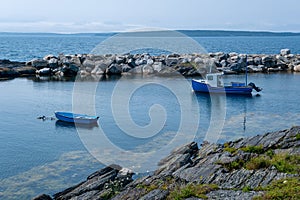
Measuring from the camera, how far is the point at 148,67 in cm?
6388

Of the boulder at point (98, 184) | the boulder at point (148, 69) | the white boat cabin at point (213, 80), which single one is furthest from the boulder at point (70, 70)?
the boulder at point (98, 184)

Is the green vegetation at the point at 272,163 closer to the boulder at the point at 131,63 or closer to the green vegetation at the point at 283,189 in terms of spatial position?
the green vegetation at the point at 283,189

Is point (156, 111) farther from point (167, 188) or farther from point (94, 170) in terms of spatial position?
point (167, 188)

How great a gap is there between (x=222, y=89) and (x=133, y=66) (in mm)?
22601

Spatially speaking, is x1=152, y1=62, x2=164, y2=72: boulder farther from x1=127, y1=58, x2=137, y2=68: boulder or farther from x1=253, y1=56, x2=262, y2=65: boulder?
x1=253, y1=56, x2=262, y2=65: boulder

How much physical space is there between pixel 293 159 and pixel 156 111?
2151 cm

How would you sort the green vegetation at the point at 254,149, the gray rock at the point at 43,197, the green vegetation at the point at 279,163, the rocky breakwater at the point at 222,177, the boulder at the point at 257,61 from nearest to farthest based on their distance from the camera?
the rocky breakwater at the point at 222,177, the green vegetation at the point at 279,163, the gray rock at the point at 43,197, the green vegetation at the point at 254,149, the boulder at the point at 257,61

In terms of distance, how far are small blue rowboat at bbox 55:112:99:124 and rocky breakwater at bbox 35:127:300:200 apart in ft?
38.9

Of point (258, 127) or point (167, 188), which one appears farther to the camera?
point (258, 127)

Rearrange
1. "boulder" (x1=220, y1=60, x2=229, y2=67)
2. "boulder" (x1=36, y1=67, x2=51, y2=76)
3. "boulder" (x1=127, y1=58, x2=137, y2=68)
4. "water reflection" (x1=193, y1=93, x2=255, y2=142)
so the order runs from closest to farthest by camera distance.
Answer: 1. "water reflection" (x1=193, y1=93, x2=255, y2=142)
2. "boulder" (x1=36, y1=67, x2=51, y2=76)
3. "boulder" (x1=127, y1=58, x2=137, y2=68)
4. "boulder" (x1=220, y1=60, x2=229, y2=67)

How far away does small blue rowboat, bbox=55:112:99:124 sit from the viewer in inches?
1291

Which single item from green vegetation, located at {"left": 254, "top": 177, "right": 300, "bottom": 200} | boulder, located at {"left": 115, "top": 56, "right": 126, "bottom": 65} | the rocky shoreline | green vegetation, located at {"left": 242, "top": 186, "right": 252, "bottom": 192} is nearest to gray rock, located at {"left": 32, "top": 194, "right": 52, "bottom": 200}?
green vegetation, located at {"left": 242, "top": 186, "right": 252, "bottom": 192}

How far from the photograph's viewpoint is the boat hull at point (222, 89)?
46.3 metres

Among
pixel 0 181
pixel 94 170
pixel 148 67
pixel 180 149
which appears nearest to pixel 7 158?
pixel 0 181
